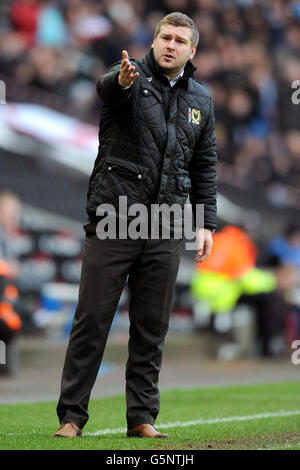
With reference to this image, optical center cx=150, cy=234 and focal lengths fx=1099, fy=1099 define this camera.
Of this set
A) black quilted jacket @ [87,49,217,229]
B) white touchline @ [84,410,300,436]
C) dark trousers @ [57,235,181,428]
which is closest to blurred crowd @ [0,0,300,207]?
white touchline @ [84,410,300,436]

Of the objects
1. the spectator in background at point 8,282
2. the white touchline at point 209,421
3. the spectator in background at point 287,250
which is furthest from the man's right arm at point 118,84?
the spectator in background at point 287,250

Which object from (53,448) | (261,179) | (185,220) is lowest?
(53,448)

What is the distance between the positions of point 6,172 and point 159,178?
6.55 meters

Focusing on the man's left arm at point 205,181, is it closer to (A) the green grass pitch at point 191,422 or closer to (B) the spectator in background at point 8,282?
(A) the green grass pitch at point 191,422

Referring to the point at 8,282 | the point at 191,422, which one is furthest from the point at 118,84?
the point at 8,282

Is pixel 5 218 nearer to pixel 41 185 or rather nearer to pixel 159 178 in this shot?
pixel 41 185

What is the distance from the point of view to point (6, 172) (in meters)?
12.1

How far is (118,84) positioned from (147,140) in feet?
1.25

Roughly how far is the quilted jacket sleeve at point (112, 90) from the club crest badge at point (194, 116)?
438 millimetres

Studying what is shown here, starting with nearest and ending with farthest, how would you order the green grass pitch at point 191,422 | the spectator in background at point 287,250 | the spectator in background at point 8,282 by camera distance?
the green grass pitch at point 191,422
the spectator in background at point 8,282
the spectator in background at point 287,250

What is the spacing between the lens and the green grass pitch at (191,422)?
562cm

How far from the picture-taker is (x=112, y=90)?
18.1 feet

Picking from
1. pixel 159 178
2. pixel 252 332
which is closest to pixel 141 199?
pixel 159 178

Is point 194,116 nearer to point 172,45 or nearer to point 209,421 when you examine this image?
point 172,45
